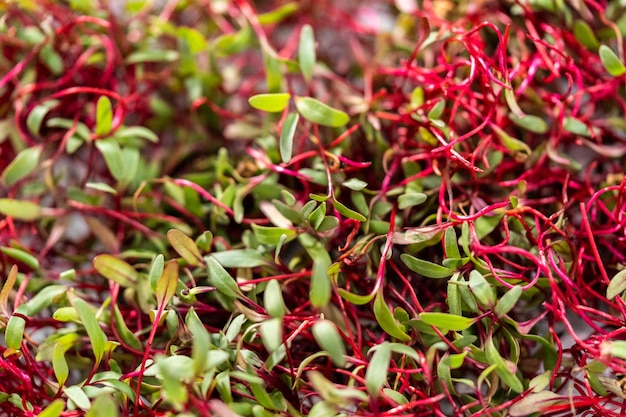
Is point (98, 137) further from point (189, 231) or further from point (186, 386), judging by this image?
point (186, 386)

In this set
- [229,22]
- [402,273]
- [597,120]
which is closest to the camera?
[402,273]

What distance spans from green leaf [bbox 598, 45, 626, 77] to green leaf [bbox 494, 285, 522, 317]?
0.27 metres

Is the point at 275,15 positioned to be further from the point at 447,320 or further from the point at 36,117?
the point at 447,320

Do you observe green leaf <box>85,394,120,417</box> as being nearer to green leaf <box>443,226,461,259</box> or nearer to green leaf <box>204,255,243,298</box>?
green leaf <box>204,255,243,298</box>

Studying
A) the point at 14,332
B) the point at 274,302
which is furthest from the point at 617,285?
the point at 14,332

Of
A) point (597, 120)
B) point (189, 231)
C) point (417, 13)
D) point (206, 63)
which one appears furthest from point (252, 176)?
point (597, 120)

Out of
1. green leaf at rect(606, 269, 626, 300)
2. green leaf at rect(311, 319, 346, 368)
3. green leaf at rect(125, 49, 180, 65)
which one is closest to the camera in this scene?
green leaf at rect(311, 319, 346, 368)

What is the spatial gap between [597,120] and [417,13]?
265mm

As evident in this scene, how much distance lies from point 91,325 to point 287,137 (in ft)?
0.85

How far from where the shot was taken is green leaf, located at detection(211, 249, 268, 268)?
24.5 inches

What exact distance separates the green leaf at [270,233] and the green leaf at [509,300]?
0.21 metres

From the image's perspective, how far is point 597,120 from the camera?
2.48 ft

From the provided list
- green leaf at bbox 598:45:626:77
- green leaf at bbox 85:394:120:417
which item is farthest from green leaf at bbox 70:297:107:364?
green leaf at bbox 598:45:626:77

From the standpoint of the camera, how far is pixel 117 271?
2.10ft
